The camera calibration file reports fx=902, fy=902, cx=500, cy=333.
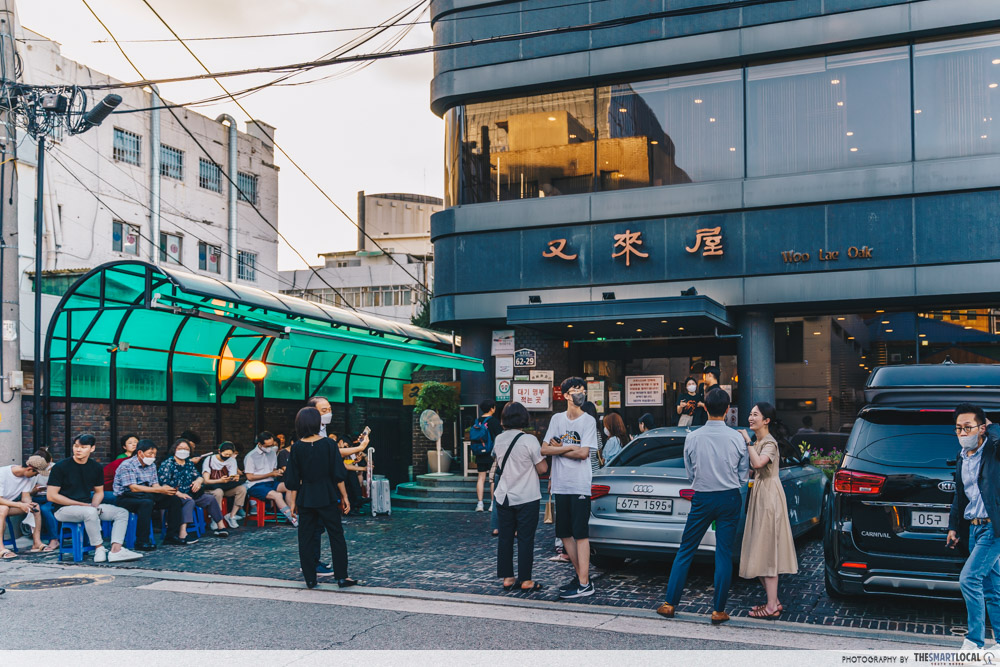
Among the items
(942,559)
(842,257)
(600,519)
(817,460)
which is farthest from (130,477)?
(842,257)

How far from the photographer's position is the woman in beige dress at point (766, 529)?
7.27 metres

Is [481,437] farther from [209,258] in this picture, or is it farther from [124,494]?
[209,258]

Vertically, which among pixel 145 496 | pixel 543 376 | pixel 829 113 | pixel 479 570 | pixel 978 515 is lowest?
pixel 479 570

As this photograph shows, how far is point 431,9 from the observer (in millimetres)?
18594

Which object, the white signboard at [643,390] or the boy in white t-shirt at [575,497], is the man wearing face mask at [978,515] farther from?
the white signboard at [643,390]

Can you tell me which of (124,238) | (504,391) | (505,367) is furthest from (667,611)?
(124,238)

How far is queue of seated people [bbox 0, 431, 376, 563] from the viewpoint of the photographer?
10.9m

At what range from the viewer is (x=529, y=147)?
1761 centimetres

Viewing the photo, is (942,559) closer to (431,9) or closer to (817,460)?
(817,460)

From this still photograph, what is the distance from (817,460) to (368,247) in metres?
46.8

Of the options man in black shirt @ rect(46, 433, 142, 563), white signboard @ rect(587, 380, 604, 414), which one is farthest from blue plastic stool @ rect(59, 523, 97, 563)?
white signboard @ rect(587, 380, 604, 414)

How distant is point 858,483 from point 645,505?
219 cm

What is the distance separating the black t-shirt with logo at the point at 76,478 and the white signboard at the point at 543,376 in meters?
8.56

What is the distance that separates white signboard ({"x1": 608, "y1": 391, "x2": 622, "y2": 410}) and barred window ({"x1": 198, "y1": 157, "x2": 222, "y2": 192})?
78.9ft
